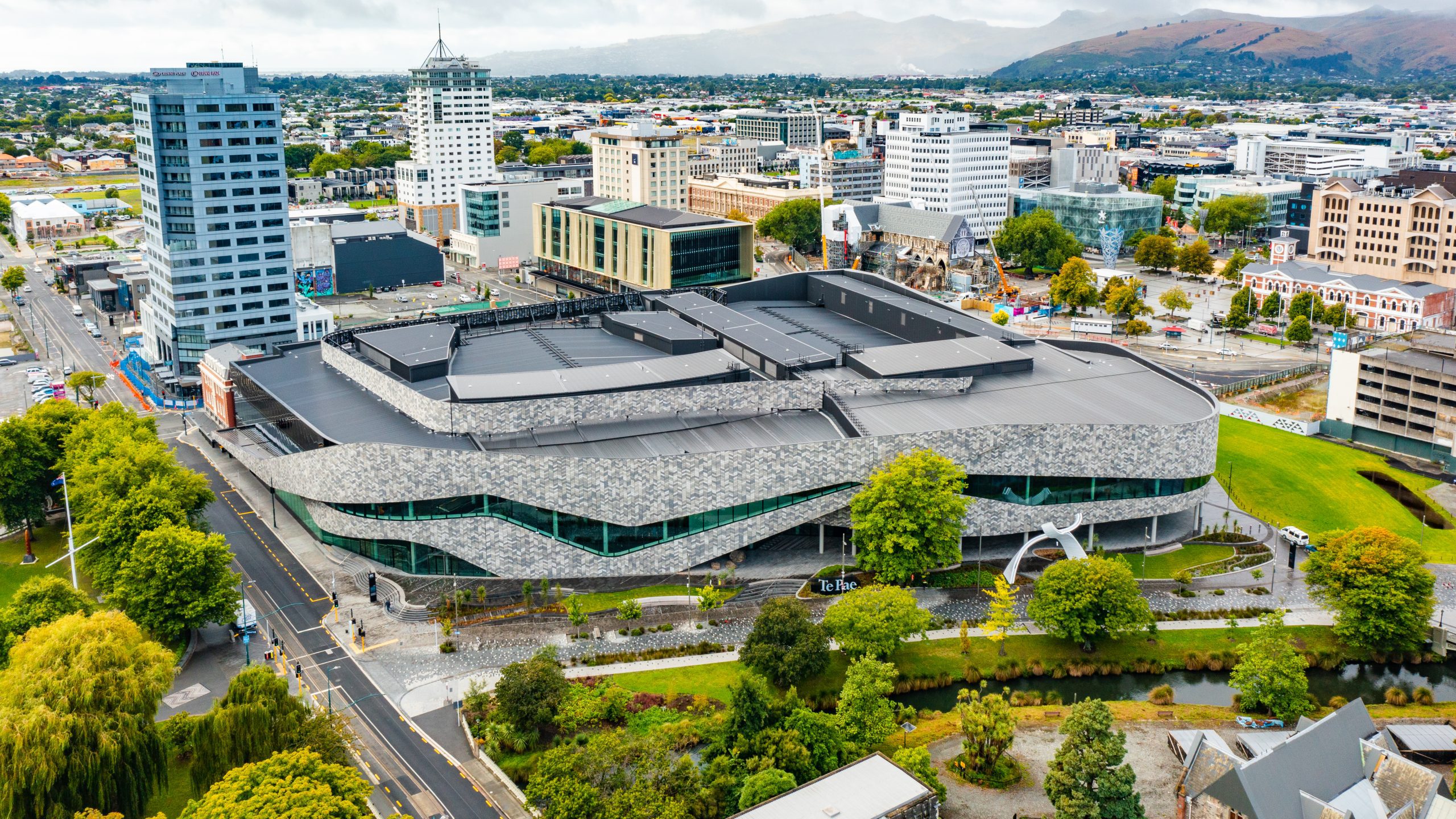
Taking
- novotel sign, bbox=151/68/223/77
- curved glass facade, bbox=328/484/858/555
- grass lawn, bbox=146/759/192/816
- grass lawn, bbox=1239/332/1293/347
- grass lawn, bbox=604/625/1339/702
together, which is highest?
novotel sign, bbox=151/68/223/77

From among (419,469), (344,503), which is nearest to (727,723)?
(419,469)

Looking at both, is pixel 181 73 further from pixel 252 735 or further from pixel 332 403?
pixel 252 735

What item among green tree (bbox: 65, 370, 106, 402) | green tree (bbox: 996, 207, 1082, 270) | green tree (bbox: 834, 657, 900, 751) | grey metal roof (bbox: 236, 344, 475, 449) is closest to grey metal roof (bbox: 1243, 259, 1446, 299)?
green tree (bbox: 996, 207, 1082, 270)

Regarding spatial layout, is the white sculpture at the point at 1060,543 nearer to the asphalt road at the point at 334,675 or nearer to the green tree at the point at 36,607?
the asphalt road at the point at 334,675

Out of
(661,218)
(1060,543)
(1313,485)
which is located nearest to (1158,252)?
(661,218)

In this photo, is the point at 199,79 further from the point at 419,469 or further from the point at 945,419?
the point at 945,419

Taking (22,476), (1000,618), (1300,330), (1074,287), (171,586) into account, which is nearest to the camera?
(171,586)

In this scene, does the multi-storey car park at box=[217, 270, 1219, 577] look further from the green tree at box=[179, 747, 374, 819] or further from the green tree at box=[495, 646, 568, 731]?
the green tree at box=[179, 747, 374, 819]
